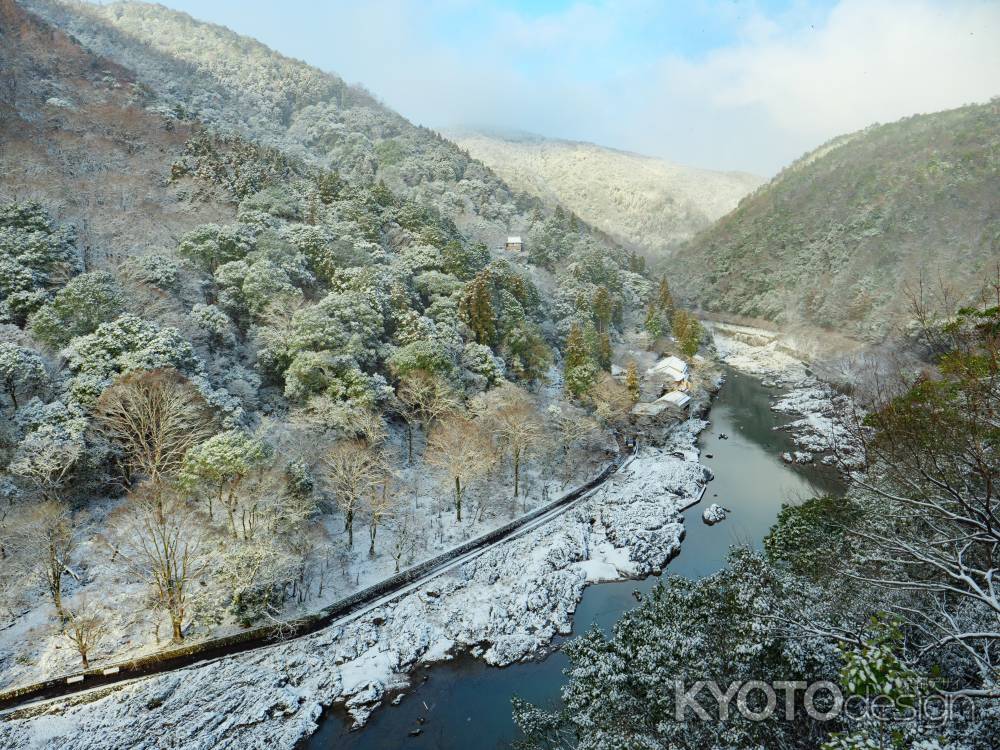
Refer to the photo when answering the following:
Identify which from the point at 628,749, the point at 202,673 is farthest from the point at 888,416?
the point at 202,673

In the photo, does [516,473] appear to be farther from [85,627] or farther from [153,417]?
[85,627]

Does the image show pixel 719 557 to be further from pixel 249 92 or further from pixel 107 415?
pixel 249 92

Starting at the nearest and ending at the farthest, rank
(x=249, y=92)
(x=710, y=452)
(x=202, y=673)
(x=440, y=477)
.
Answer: (x=202, y=673) < (x=440, y=477) < (x=710, y=452) < (x=249, y=92)

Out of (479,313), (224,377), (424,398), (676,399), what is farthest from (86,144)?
(676,399)

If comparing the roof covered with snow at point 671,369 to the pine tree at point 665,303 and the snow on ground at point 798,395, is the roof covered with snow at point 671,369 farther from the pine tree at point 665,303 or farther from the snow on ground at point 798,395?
the pine tree at point 665,303

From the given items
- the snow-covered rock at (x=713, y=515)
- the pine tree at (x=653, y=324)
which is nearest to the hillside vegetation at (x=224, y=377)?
the pine tree at (x=653, y=324)

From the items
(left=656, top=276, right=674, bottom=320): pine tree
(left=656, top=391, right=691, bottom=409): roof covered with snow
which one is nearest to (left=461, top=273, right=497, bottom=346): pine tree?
(left=656, top=391, right=691, bottom=409): roof covered with snow

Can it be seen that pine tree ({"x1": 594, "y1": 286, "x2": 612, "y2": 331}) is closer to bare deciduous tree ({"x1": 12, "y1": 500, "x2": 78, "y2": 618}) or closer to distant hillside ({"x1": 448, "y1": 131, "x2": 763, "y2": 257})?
bare deciduous tree ({"x1": 12, "y1": 500, "x2": 78, "y2": 618})
